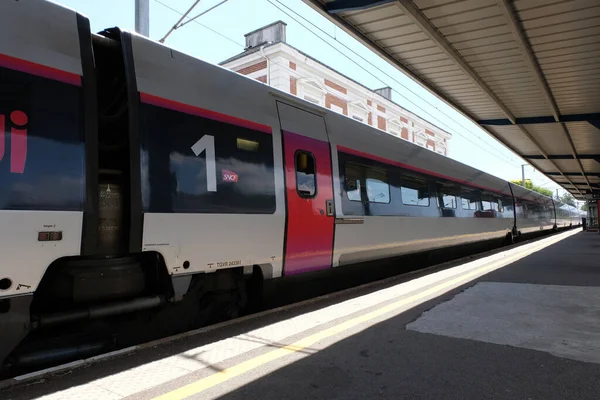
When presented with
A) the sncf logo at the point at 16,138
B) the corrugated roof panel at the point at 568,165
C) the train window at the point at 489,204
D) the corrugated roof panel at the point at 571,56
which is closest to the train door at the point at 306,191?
the sncf logo at the point at 16,138

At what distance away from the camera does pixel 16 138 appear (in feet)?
10.3

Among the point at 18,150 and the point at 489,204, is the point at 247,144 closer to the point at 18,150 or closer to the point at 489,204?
the point at 18,150

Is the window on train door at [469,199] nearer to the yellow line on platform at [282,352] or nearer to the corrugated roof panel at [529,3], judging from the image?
the corrugated roof panel at [529,3]

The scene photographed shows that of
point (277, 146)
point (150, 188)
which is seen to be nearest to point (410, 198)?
point (277, 146)

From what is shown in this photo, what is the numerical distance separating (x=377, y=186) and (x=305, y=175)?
229 cm

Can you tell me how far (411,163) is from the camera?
30.4 feet

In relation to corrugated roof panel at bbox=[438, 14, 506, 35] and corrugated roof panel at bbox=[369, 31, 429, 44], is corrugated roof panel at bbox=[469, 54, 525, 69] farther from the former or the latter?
corrugated roof panel at bbox=[369, 31, 429, 44]

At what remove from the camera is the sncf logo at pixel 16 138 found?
309 centimetres

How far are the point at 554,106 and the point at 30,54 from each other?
14431 millimetres

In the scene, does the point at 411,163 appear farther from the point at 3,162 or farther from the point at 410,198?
the point at 3,162

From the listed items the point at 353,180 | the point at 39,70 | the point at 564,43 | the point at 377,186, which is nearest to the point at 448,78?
the point at 564,43

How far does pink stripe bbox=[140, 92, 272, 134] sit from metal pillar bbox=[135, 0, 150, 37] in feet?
16.3

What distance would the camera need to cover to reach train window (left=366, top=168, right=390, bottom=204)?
24.5ft

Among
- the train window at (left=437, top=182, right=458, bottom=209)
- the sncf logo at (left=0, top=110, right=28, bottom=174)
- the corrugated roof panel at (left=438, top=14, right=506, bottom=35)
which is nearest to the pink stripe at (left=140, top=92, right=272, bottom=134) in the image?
the sncf logo at (left=0, top=110, right=28, bottom=174)
